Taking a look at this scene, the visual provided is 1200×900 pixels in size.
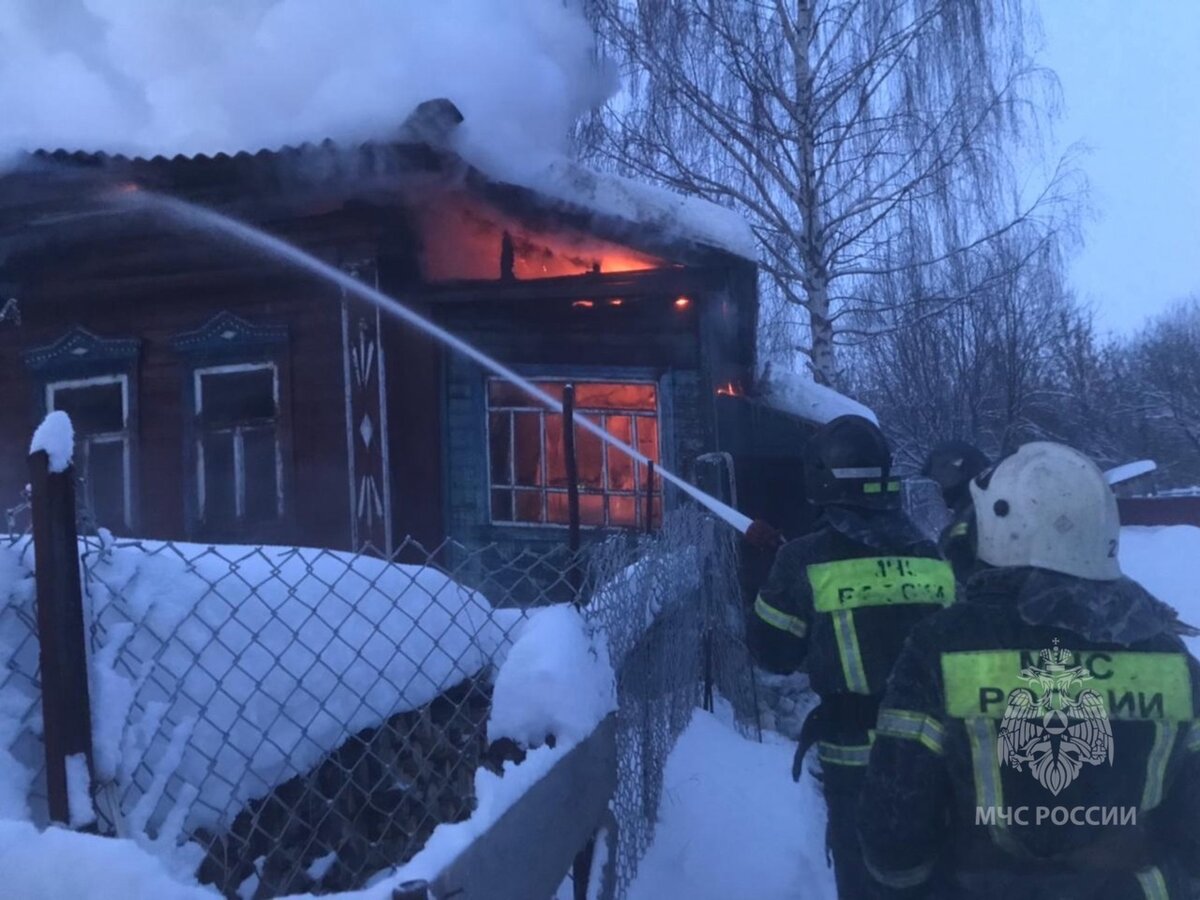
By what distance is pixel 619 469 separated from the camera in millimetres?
8234

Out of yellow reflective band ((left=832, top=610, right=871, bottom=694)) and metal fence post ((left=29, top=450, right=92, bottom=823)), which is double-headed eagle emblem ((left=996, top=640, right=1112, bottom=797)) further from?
metal fence post ((left=29, top=450, right=92, bottom=823))

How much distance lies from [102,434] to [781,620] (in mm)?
7492

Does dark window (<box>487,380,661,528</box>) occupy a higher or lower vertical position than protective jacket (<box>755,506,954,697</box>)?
higher

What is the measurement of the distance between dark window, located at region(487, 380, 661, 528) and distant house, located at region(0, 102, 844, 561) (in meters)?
0.02

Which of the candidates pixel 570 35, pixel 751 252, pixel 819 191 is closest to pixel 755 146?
pixel 819 191

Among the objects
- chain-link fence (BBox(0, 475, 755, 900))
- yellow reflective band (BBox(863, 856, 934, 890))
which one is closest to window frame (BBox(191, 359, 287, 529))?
chain-link fence (BBox(0, 475, 755, 900))

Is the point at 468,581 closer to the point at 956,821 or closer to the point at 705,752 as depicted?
the point at 705,752

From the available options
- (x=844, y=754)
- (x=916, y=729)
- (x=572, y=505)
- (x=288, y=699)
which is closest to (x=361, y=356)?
(x=572, y=505)

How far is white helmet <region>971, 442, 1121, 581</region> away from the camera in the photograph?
1.93 metres

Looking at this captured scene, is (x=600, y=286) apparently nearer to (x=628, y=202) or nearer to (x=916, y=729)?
(x=628, y=202)

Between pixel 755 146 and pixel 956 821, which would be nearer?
pixel 956 821

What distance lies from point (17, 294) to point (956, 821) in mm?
9423

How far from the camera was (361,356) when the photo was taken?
770 cm

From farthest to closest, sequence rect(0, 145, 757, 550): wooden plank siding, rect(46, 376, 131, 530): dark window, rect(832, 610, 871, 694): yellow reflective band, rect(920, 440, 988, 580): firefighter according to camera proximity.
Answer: rect(46, 376, 131, 530): dark window < rect(0, 145, 757, 550): wooden plank siding < rect(920, 440, 988, 580): firefighter < rect(832, 610, 871, 694): yellow reflective band
